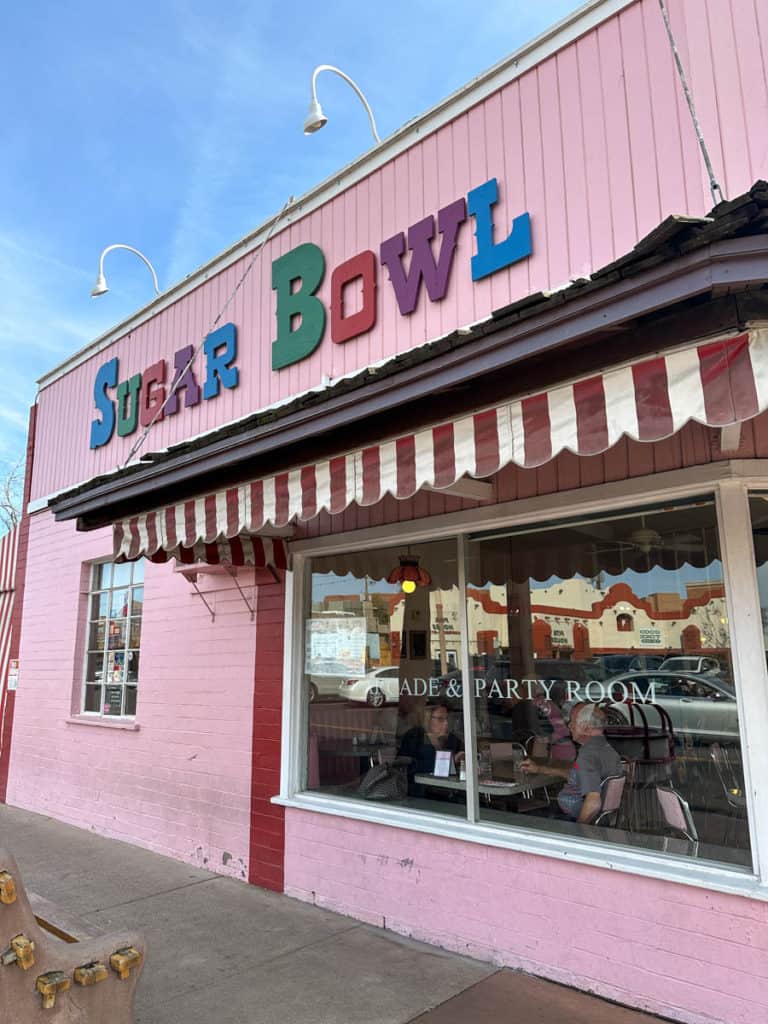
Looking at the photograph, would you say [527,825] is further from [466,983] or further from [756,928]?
[756,928]

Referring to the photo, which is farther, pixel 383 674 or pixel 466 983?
pixel 383 674

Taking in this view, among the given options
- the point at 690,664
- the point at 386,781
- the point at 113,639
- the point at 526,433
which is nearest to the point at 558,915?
the point at 690,664

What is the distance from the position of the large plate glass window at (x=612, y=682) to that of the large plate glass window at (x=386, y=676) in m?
0.29

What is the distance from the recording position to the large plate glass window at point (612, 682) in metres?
3.87

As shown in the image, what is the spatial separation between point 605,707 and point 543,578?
85cm

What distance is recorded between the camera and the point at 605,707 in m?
4.36

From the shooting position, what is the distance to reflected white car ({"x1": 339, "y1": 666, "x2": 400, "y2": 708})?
556cm

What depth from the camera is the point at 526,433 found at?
3.11 metres

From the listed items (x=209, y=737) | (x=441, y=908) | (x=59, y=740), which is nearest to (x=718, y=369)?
(x=441, y=908)

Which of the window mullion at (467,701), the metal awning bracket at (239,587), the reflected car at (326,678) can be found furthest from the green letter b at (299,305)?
the reflected car at (326,678)

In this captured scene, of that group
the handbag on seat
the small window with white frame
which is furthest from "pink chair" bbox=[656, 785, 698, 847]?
the small window with white frame

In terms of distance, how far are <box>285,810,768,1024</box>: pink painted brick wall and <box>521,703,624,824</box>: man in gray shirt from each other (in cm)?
39

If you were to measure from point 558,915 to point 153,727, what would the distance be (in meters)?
4.46

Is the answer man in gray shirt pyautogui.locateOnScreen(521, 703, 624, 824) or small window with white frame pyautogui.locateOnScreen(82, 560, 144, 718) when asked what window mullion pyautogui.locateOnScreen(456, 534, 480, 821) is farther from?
small window with white frame pyautogui.locateOnScreen(82, 560, 144, 718)
